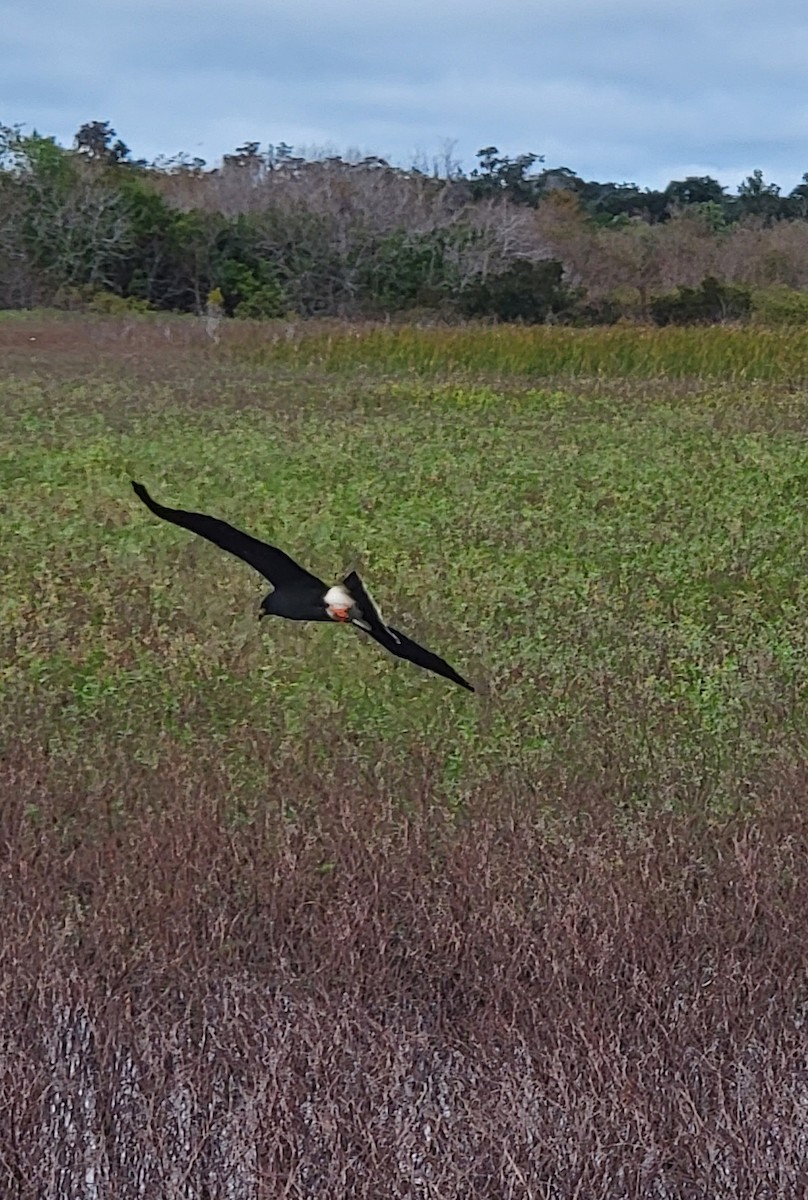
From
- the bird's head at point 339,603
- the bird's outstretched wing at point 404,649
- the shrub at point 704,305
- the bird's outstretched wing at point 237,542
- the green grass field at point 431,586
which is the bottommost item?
the shrub at point 704,305

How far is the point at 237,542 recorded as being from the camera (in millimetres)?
1317

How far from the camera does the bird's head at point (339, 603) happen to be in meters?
1.29

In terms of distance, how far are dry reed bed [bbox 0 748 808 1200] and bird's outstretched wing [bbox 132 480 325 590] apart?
1.29 metres

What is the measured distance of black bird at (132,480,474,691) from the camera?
50.4 inches

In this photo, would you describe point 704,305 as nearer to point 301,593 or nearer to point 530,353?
point 530,353

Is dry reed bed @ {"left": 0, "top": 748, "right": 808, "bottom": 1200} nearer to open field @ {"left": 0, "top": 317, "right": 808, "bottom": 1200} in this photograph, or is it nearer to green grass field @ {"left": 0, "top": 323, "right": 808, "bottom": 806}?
open field @ {"left": 0, "top": 317, "right": 808, "bottom": 1200}

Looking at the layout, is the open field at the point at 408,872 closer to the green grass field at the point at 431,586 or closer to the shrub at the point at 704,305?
the green grass field at the point at 431,586

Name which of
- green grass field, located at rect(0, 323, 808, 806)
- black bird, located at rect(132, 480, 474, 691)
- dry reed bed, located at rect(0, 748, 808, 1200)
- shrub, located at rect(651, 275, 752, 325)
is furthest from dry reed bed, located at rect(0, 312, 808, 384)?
black bird, located at rect(132, 480, 474, 691)

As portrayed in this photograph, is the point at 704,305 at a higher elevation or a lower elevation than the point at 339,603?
lower

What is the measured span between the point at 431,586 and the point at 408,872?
243 centimetres

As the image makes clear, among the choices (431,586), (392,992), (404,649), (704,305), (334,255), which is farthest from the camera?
(334,255)

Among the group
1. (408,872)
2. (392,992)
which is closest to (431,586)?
(408,872)

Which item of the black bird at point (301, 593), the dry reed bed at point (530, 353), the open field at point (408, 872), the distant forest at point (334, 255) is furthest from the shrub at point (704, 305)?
the black bird at point (301, 593)

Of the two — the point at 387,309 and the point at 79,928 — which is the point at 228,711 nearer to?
the point at 79,928
